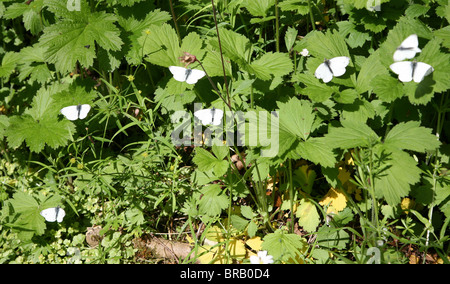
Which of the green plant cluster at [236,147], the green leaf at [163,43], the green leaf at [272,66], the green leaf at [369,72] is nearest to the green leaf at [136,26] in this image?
the green plant cluster at [236,147]

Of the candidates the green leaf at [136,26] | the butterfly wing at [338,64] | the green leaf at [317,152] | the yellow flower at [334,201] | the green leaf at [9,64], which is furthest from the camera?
the green leaf at [9,64]

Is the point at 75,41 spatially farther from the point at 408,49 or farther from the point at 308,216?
the point at 408,49

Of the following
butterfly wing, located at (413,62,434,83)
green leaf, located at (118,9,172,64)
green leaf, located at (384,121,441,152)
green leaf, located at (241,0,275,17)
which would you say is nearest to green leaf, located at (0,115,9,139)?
green leaf, located at (118,9,172,64)

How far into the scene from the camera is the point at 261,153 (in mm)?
1874

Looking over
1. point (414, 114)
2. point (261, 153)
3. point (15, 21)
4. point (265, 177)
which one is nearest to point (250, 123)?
point (261, 153)

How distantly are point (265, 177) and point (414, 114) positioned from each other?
0.82 meters

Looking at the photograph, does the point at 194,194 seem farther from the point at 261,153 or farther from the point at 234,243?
the point at 261,153

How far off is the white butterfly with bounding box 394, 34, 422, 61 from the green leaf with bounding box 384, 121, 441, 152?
299 mm

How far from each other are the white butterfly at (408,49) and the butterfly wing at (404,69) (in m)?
0.03

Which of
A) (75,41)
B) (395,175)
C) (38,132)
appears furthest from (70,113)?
A: (395,175)

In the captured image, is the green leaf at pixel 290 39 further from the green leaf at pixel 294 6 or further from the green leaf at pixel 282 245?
the green leaf at pixel 282 245

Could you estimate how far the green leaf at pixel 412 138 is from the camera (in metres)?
1.70

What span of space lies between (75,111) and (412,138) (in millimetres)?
1747

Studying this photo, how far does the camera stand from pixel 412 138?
68.7 inches
